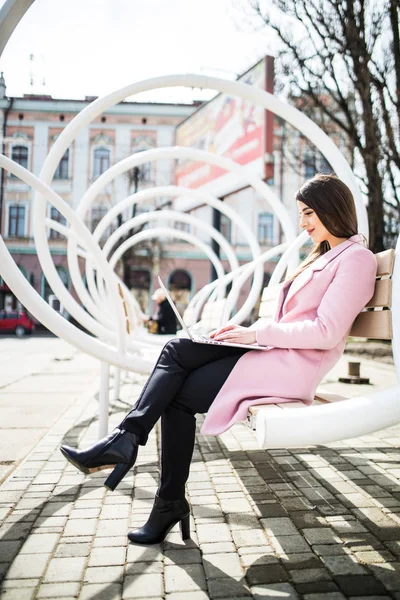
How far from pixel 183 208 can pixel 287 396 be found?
878cm

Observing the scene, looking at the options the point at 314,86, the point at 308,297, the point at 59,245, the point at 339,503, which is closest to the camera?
the point at 308,297

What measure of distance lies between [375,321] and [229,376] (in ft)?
2.04

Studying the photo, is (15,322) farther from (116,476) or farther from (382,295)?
(382,295)

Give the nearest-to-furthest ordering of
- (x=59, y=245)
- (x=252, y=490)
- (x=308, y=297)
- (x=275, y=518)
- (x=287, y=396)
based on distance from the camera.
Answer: (x=287, y=396) < (x=308, y=297) < (x=275, y=518) < (x=252, y=490) < (x=59, y=245)

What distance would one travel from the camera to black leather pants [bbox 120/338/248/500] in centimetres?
234

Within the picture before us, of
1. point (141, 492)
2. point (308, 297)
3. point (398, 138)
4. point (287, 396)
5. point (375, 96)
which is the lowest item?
point (141, 492)

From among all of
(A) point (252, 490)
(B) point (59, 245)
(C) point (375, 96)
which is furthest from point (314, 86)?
(B) point (59, 245)

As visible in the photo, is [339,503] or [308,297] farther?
[339,503]

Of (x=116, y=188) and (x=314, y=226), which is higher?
(x=116, y=188)

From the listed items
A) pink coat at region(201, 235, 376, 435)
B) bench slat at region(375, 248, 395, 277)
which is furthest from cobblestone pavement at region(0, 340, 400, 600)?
bench slat at region(375, 248, 395, 277)

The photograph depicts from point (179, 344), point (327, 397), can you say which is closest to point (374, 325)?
point (327, 397)

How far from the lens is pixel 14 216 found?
35.0 meters

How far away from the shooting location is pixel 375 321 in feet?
7.92

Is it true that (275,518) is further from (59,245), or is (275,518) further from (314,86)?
(59,245)
